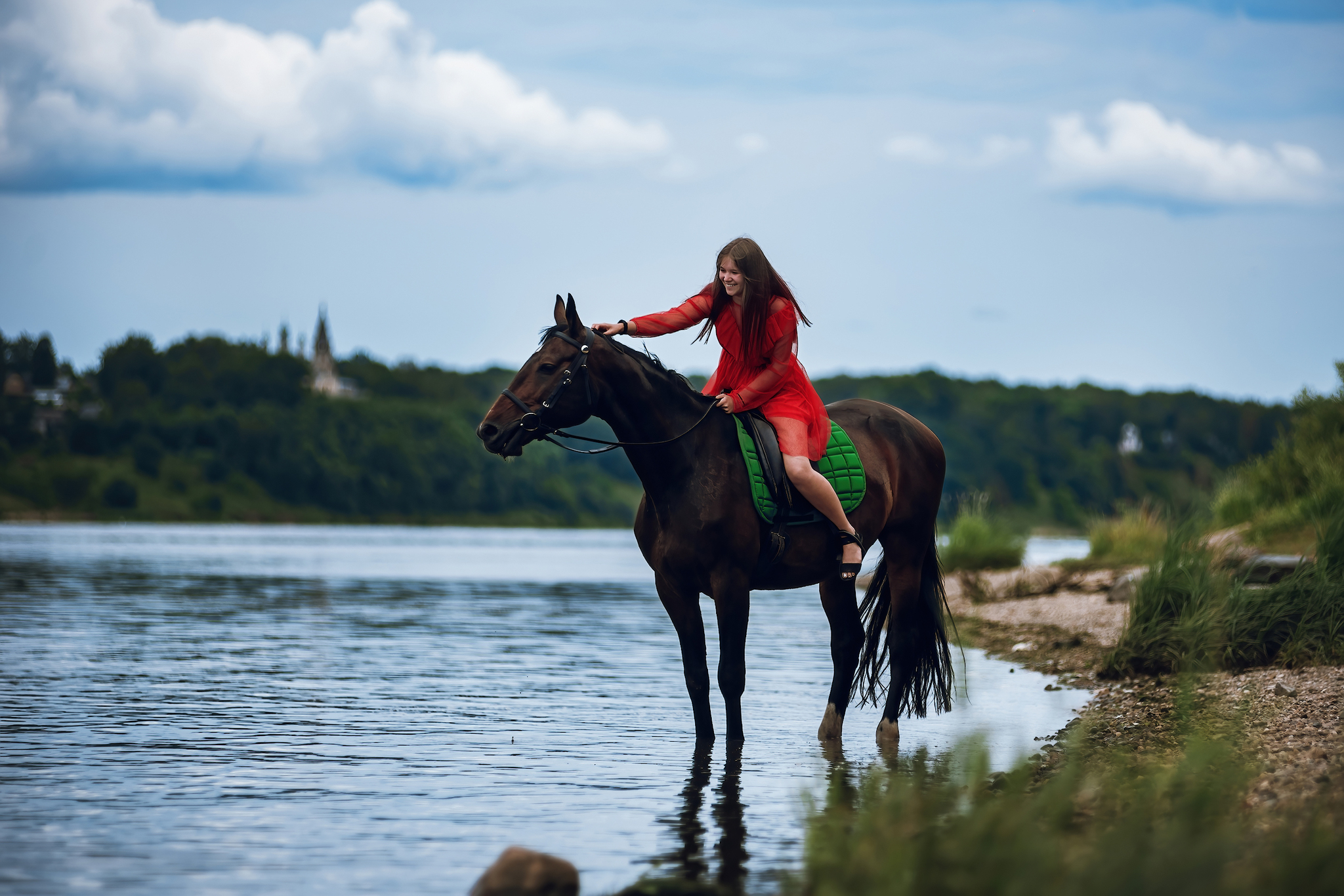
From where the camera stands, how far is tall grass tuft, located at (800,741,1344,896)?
12.0 feet

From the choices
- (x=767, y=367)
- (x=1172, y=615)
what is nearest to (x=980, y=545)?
(x=1172, y=615)

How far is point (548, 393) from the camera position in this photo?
7.26 m

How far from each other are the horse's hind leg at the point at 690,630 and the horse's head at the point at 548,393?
1.03 metres

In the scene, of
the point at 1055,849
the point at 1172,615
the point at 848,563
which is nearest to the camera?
the point at 1055,849

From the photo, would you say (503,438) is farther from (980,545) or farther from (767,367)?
(980,545)

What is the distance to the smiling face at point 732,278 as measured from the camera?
25.1 feet

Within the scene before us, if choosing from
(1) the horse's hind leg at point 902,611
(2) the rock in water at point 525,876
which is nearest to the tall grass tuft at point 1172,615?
(1) the horse's hind leg at point 902,611

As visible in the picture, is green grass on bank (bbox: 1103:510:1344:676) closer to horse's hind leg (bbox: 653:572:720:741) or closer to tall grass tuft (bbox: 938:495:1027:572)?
horse's hind leg (bbox: 653:572:720:741)

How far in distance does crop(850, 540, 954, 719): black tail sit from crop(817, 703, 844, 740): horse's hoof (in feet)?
1.49

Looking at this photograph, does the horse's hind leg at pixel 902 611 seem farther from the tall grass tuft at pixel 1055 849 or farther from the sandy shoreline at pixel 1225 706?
the tall grass tuft at pixel 1055 849

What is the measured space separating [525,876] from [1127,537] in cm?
2236

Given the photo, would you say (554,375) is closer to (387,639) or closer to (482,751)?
(482,751)

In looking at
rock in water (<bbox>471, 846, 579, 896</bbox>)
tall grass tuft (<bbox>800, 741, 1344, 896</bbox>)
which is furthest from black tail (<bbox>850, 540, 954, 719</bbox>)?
rock in water (<bbox>471, 846, 579, 896</bbox>)

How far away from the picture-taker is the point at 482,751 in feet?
27.1
